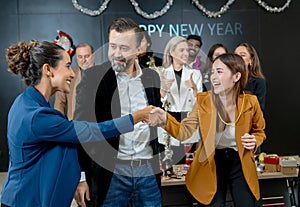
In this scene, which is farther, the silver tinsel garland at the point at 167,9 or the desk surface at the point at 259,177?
the silver tinsel garland at the point at 167,9

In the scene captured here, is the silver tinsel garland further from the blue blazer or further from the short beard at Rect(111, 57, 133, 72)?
the blue blazer

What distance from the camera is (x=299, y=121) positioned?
6.43 metres

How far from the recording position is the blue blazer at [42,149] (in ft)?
6.20

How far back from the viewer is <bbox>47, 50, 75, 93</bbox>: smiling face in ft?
6.67

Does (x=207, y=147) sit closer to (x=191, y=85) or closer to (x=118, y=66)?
(x=118, y=66)

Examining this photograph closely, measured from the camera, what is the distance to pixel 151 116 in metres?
2.23

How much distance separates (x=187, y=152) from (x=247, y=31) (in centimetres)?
322

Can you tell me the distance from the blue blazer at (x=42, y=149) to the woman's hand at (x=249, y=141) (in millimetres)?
967

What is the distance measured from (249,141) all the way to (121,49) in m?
1.03

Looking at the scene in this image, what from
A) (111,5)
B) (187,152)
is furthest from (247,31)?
(187,152)

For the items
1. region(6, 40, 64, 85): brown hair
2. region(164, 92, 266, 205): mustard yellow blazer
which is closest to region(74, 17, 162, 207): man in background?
region(6, 40, 64, 85): brown hair

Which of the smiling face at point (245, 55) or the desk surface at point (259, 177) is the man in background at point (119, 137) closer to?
the desk surface at point (259, 177)

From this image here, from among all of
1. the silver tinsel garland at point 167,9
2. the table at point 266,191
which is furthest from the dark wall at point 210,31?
the table at point 266,191

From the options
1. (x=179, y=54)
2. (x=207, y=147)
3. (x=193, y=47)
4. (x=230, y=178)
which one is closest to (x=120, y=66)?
(x=207, y=147)
